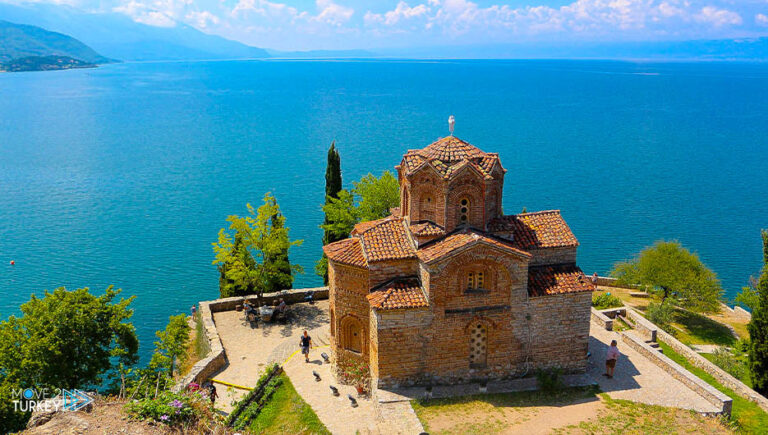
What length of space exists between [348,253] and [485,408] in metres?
8.18

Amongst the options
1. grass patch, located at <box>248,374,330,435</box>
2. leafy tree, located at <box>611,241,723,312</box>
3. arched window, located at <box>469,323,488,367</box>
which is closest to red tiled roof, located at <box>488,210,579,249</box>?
arched window, located at <box>469,323,488,367</box>

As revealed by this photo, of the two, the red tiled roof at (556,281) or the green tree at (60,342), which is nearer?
the green tree at (60,342)

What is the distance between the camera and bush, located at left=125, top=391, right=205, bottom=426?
1239cm

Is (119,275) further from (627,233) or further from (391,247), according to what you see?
(627,233)

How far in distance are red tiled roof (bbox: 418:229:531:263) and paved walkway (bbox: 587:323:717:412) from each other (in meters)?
6.65

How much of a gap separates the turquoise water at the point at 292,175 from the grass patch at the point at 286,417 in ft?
68.6

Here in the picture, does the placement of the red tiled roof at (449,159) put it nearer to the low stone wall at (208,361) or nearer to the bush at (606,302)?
the low stone wall at (208,361)

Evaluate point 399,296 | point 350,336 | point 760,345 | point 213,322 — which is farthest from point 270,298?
point 760,345

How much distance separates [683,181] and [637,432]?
67.7 m

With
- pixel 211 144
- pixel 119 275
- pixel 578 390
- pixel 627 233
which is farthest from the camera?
pixel 211 144

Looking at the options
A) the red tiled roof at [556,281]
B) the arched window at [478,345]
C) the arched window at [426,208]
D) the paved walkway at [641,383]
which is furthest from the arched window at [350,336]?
the paved walkway at [641,383]

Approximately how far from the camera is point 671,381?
23.2m

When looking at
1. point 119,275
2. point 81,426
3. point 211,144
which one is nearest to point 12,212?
point 119,275

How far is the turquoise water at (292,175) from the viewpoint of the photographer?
5109 centimetres
